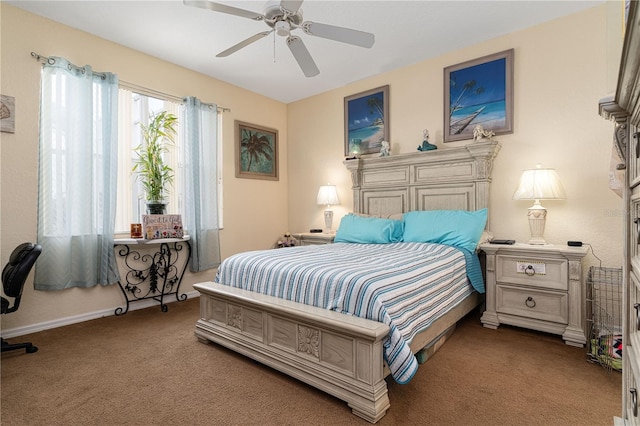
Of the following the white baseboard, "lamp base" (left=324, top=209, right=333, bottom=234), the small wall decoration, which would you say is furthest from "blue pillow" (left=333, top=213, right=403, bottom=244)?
the small wall decoration

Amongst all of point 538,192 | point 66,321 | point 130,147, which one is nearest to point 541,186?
point 538,192

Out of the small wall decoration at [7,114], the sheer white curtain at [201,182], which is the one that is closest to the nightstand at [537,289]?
the sheer white curtain at [201,182]

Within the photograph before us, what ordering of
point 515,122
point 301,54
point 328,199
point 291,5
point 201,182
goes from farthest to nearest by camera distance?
point 328,199
point 201,182
point 515,122
point 301,54
point 291,5

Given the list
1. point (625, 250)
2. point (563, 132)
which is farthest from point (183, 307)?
point (563, 132)

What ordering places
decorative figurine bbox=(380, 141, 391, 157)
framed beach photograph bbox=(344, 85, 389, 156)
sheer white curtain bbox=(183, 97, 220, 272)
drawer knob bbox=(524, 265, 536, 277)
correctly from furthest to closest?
framed beach photograph bbox=(344, 85, 389, 156), decorative figurine bbox=(380, 141, 391, 157), sheer white curtain bbox=(183, 97, 220, 272), drawer knob bbox=(524, 265, 536, 277)

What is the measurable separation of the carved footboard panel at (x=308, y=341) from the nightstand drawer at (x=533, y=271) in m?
1.75

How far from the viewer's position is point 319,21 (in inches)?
122

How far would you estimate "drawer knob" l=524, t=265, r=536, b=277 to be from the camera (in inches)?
108

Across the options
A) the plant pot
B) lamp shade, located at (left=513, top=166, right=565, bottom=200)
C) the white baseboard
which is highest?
lamp shade, located at (left=513, top=166, right=565, bottom=200)

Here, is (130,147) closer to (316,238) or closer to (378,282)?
(316,238)

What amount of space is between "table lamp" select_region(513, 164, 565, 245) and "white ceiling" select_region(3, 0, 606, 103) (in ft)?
4.87

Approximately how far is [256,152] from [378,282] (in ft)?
11.7

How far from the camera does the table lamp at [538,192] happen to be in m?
2.84

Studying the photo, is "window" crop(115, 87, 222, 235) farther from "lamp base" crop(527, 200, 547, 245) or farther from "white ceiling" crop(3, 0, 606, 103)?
"lamp base" crop(527, 200, 547, 245)
